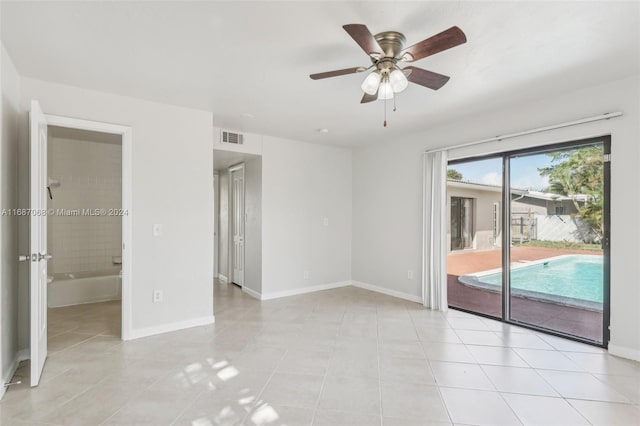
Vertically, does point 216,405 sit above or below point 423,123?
below

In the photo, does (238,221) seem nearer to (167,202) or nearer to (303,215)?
(303,215)

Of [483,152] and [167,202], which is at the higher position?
[483,152]

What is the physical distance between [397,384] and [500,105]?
3.10 meters

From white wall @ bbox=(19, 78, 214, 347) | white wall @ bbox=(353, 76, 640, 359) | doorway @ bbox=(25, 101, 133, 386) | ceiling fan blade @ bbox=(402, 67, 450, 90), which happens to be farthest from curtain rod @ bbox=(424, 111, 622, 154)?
doorway @ bbox=(25, 101, 133, 386)

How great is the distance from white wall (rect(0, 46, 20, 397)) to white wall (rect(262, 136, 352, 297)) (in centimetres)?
282

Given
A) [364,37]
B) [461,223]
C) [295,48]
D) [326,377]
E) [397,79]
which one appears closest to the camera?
[364,37]

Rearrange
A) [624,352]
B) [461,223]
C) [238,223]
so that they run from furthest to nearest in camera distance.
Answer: [238,223]
[461,223]
[624,352]

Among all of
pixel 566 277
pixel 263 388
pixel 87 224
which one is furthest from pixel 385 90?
pixel 87 224

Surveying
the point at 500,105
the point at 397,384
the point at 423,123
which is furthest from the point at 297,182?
the point at 397,384

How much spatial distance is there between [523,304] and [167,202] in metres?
4.36

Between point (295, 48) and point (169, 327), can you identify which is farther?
point (169, 327)

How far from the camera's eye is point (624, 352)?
2871 millimetres

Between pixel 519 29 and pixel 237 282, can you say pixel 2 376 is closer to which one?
pixel 237 282

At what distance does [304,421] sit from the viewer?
79.5 inches
